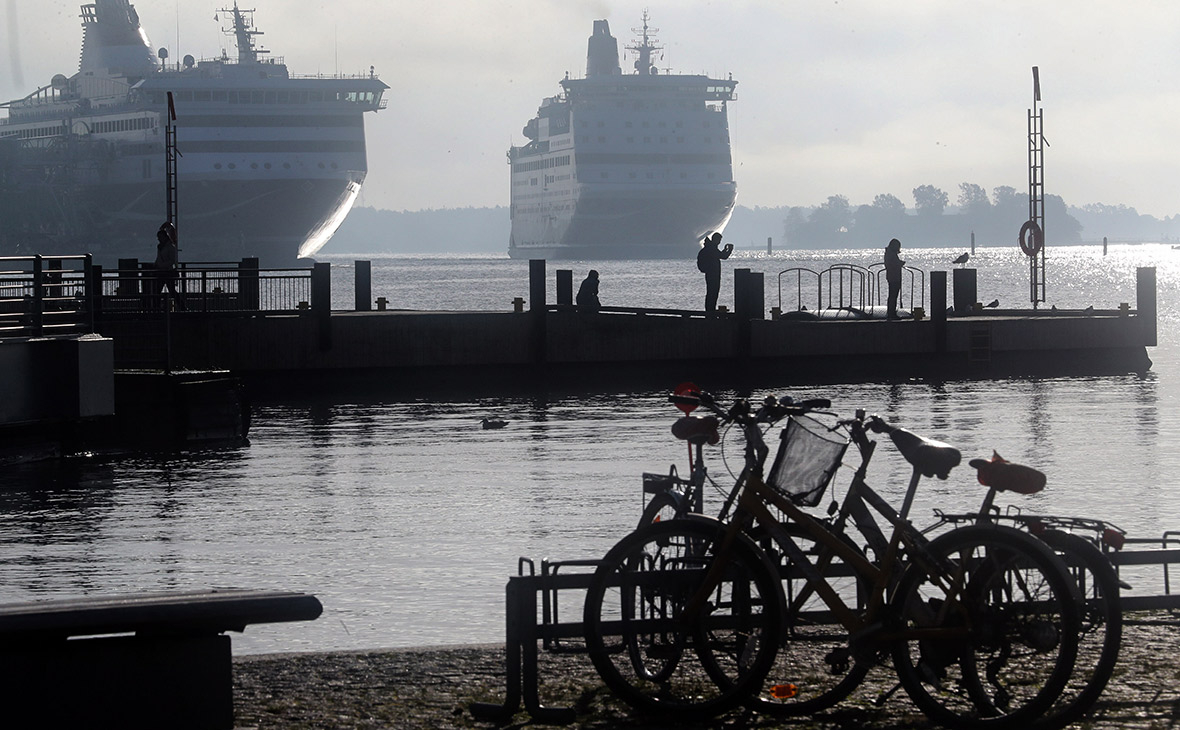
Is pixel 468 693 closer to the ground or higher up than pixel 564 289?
closer to the ground

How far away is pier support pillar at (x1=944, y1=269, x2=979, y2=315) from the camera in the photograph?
32406mm

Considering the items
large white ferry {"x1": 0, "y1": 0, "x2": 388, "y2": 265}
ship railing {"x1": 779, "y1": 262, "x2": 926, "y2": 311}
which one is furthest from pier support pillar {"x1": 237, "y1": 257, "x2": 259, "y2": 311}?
large white ferry {"x1": 0, "y1": 0, "x2": 388, "y2": 265}

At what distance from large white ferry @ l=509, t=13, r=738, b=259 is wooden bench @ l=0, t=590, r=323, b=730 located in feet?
528

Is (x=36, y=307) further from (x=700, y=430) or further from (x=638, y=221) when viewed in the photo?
(x=638, y=221)

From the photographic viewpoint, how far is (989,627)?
16.8 ft

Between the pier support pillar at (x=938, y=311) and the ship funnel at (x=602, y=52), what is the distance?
152 meters

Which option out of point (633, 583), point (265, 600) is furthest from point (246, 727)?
point (633, 583)

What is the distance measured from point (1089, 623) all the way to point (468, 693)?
211cm

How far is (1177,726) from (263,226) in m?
126

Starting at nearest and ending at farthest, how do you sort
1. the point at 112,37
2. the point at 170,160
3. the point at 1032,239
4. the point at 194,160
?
the point at 1032,239
the point at 170,160
the point at 194,160
the point at 112,37

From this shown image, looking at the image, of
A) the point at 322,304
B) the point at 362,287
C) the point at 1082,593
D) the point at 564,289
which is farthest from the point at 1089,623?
the point at 362,287

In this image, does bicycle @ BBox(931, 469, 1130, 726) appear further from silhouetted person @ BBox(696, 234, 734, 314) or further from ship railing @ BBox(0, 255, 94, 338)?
silhouetted person @ BBox(696, 234, 734, 314)

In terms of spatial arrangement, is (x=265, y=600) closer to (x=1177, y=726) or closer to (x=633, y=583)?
(x=633, y=583)

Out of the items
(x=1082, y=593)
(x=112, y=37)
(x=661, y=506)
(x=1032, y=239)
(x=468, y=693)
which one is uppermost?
(x=112, y=37)
